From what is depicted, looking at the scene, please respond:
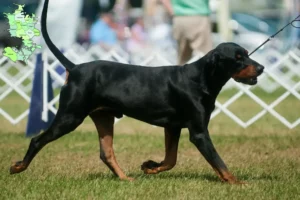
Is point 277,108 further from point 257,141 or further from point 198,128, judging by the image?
point 198,128

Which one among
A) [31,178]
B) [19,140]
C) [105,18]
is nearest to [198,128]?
[31,178]

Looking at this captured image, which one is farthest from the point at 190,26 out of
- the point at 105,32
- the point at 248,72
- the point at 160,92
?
the point at 105,32

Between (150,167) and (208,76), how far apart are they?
40.6 inches

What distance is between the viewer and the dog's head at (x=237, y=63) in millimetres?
6648

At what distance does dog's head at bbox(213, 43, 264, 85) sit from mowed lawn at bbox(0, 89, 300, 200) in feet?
2.83

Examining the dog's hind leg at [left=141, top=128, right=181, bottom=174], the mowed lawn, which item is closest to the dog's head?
the dog's hind leg at [left=141, top=128, right=181, bottom=174]

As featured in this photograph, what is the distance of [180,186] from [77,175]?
1.16 meters

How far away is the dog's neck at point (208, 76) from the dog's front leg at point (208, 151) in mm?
301

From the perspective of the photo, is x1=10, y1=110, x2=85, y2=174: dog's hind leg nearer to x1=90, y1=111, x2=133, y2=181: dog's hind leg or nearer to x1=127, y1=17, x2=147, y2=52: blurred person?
x1=90, y1=111, x2=133, y2=181: dog's hind leg

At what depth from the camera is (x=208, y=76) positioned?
22.1 feet

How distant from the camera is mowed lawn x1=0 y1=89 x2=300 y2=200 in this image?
6.36 m

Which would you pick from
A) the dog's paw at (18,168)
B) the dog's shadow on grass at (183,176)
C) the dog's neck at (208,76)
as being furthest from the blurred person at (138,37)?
the dog's neck at (208,76)

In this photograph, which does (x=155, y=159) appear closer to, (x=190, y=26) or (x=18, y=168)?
(x=18, y=168)

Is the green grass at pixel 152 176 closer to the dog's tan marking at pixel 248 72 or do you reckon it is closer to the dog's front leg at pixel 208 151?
the dog's front leg at pixel 208 151
